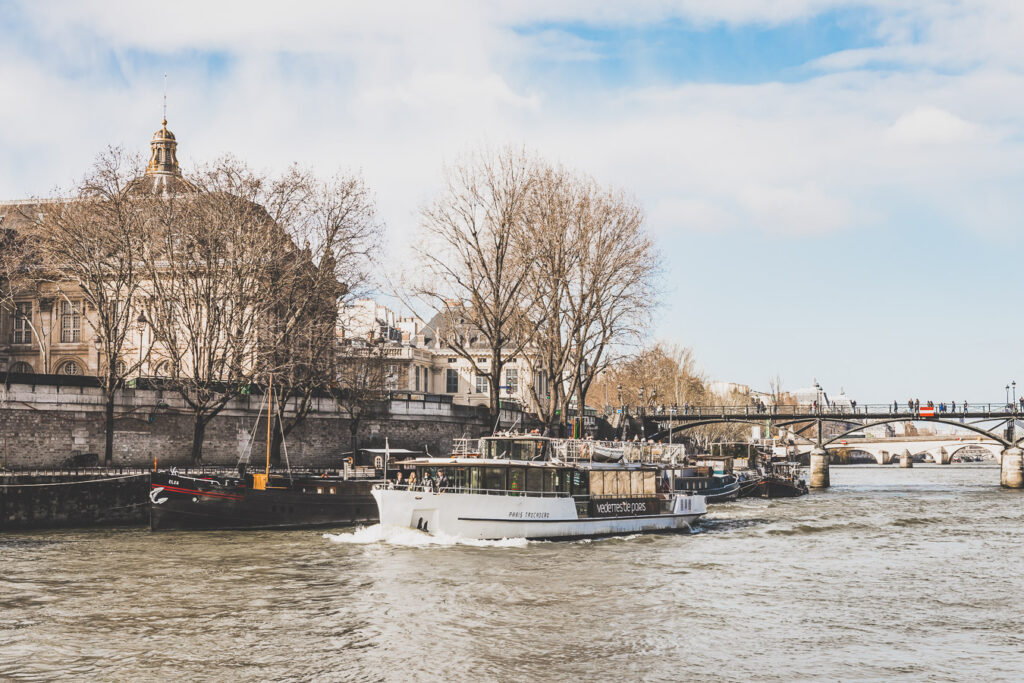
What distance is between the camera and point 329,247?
54.9 metres

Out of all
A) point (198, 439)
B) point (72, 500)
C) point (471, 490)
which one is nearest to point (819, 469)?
point (198, 439)

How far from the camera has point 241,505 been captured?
39438 millimetres

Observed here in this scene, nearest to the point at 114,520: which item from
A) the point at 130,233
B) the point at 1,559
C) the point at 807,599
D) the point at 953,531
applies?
the point at 1,559

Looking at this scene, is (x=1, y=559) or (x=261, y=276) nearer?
(x=1, y=559)

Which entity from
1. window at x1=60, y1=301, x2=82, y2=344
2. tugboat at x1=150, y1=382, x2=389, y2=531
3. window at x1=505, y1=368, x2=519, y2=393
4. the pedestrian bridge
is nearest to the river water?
tugboat at x1=150, y1=382, x2=389, y2=531

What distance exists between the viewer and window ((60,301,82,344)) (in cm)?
6975

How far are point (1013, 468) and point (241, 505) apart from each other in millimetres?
61185

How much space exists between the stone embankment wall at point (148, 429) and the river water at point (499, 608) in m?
12.9

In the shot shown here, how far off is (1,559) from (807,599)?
879 inches

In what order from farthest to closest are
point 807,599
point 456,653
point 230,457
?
point 230,457
point 807,599
point 456,653

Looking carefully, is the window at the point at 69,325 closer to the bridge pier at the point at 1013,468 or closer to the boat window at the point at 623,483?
the boat window at the point at 623,483

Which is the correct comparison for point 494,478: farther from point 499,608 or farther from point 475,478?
point 499,608

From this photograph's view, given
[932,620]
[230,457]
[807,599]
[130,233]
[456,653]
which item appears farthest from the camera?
[230,457]

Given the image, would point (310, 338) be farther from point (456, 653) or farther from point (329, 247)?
point (456, 653)
